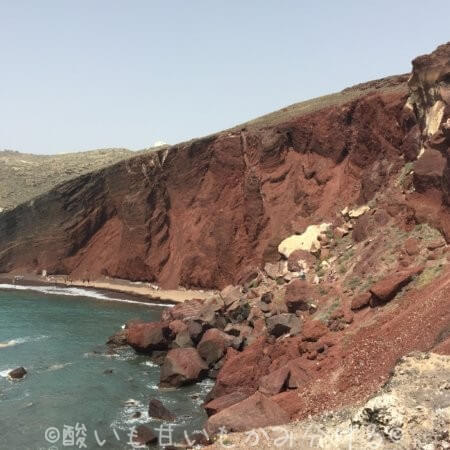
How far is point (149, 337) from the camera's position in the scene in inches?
1420

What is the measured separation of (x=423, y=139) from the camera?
36531 mm

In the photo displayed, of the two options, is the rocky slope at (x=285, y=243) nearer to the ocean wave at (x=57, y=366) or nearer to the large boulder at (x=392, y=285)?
the large boulder at (x=392, y=285)

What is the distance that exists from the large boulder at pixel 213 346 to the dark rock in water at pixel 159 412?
22.2ft

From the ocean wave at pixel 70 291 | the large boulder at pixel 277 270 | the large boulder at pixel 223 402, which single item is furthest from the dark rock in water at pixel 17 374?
the ocean wave at pixel 70 291

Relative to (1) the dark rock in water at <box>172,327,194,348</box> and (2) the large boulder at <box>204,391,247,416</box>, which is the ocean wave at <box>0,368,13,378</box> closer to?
(1) the dark rock in water at <box>172,327,194,348</box>

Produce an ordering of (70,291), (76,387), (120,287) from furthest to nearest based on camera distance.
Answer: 1. (120,287)
2. (70,291)
3. (76,387)

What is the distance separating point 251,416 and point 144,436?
5.59 m

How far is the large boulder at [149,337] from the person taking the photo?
118 ft

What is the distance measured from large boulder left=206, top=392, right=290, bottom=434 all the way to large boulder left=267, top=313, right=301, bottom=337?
8363 millimetres

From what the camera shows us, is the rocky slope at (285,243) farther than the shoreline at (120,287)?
No

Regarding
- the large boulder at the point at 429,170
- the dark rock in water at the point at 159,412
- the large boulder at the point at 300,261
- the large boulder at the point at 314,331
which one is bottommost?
the dark rock in water at the point at 159,412

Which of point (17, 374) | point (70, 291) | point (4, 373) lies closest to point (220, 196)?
point (70, 291)

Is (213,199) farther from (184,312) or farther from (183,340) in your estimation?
(183,340)

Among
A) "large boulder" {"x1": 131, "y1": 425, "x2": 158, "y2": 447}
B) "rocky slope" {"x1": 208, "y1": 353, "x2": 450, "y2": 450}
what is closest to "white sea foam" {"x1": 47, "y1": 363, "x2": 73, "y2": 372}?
"large boulder" {"x1": 131, "y1": 425, "x2": 158, "y2": 447}
